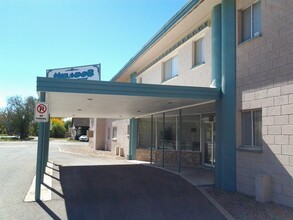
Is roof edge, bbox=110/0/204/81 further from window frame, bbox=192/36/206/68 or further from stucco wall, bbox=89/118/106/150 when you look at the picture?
stucco wall, bbox=89/118/106/150

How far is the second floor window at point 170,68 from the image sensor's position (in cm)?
1648

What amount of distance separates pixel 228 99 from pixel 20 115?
2402 inches

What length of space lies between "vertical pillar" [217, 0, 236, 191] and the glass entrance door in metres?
4.30

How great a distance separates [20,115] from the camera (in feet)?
213

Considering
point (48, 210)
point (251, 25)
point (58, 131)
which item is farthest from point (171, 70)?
point (58, 131)

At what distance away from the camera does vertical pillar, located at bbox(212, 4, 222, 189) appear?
35.1 ft

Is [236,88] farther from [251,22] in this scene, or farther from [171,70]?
[171,70]

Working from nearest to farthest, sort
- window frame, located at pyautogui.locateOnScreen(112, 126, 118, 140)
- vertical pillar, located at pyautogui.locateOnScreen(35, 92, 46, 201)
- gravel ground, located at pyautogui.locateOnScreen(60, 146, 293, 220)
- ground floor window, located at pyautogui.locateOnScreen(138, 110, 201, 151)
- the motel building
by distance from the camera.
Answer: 1. gravel ground, located at pyautogui.locateOnScreen(60, 146, 293, 220)
2. the motel building
3. vertical pillar, located at pyautogui.locateOnScreen(35, 92, 46, 201)
4. ground floor window, located at pyautogui.locateOnScreen(138, 110, 201, 151)
5. window frame, located at pyautogui.locateOnScreen(112, 126, 118, 140)

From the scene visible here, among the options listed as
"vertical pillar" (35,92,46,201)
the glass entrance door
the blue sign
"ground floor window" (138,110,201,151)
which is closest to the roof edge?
the blue sign

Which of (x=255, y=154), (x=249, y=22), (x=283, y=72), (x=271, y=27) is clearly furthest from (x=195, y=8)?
(x=255, y=154)

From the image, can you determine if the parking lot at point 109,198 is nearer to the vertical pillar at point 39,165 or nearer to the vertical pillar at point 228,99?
the vertical pillar at point 39,165

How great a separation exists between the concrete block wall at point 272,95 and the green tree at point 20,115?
59.1 meters

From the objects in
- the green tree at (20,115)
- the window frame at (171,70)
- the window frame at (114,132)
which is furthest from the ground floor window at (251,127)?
the green tree at (20,115)

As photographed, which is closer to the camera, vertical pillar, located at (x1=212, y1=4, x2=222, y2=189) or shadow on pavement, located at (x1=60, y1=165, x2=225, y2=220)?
shadow on pavement, located at (x1=60, y1=165, x2=225, y2=220)
